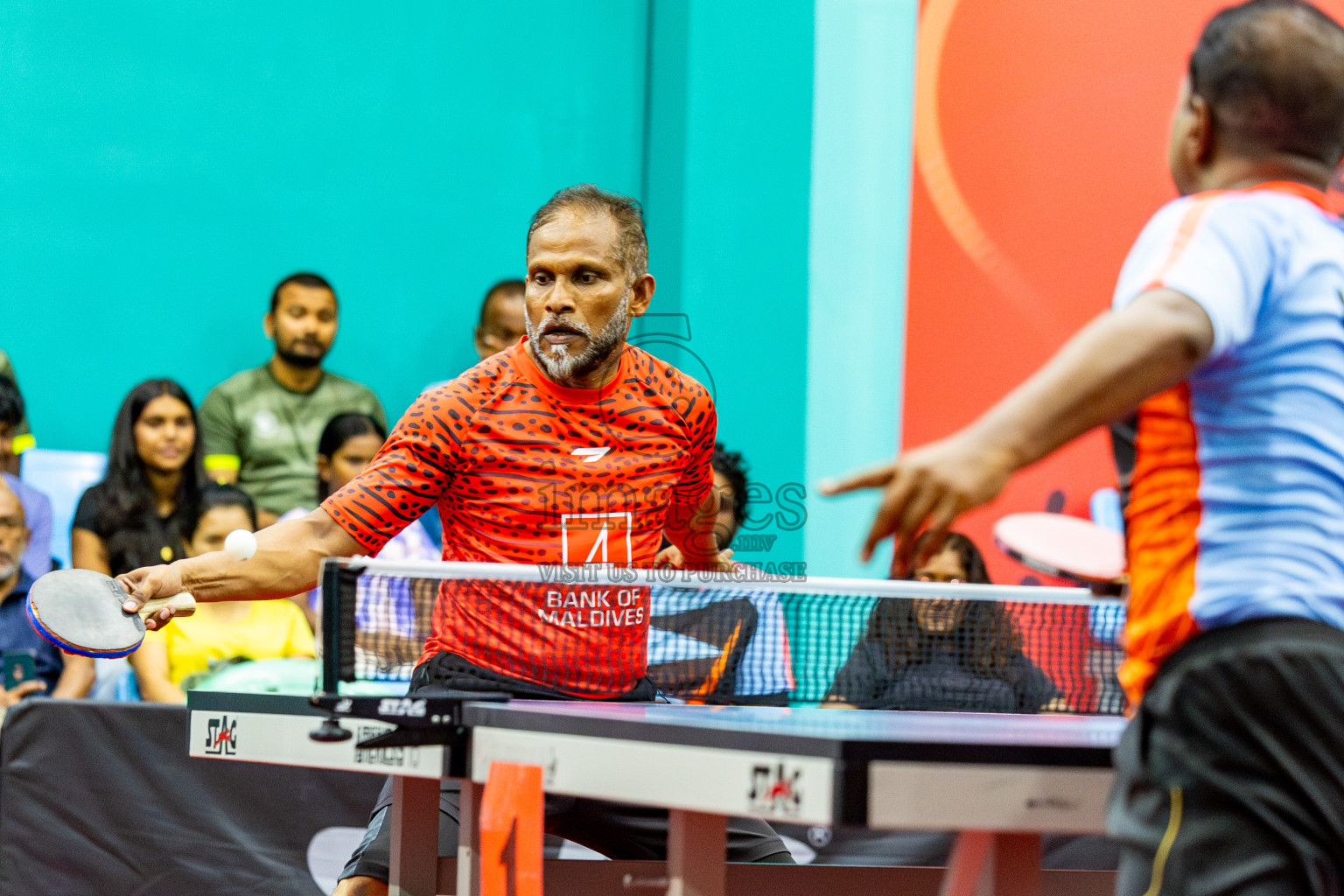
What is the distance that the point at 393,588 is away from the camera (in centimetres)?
466

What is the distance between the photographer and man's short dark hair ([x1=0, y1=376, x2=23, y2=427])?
6.81m

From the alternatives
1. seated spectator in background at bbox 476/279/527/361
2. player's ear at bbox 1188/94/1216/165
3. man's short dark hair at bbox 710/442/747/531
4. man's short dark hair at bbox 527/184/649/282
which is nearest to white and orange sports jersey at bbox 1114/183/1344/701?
player's ear at bbox 1188/94/1216/165

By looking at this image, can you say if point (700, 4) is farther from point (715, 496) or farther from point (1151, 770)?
point (1151, 770)

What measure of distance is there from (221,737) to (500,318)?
4716mm

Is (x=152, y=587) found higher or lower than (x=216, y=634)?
higher

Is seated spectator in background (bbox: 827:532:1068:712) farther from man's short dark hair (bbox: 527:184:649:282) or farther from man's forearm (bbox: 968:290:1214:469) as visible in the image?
man's forearm (bbox: 968:290:1214:469)

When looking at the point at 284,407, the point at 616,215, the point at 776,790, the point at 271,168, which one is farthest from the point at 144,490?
the point at 776,790

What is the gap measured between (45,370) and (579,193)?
525 centimetres

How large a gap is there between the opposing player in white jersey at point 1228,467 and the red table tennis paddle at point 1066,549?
0.20m

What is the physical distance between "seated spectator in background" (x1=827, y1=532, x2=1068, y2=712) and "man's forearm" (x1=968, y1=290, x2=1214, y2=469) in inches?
75.8

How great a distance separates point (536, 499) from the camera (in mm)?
3676

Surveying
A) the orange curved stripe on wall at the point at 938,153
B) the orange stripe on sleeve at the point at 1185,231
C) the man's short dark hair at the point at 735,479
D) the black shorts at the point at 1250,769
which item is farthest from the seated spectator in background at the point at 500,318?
the black shorts at the point at 1250,769

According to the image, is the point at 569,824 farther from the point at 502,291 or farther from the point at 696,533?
the point at 502,291

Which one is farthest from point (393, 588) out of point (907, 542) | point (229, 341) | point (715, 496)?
point (229, 341)
